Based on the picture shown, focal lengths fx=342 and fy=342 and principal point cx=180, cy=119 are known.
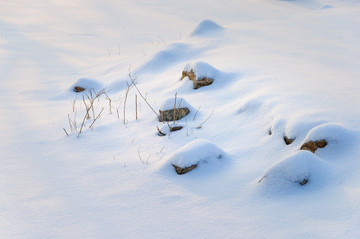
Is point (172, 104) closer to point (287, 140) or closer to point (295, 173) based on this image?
point (287, 140)

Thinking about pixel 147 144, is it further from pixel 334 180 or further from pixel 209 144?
pixel 334 180

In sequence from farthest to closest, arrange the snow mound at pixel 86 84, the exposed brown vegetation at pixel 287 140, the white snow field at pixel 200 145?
the snow mound at pixel 86 84 < the exposed brown vegetation at pixel 287 140 < the white snow field at pixel 200 145

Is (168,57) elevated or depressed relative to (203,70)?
depressed

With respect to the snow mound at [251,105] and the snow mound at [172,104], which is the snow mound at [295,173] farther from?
the snow mound at [172,104]

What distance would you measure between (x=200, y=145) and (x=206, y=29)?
13.2 ft

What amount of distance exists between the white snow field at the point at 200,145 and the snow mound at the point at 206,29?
0.19m

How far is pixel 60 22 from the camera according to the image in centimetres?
928

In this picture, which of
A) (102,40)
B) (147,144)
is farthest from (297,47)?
(102,40)

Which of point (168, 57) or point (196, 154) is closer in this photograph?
point (196, 154)

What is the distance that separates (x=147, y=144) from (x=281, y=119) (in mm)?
1029

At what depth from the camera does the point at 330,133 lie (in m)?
2.11

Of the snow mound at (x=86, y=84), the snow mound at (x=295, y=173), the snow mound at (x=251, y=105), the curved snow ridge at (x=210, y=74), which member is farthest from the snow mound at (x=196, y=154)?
the snow mound at (x=86, y=84)

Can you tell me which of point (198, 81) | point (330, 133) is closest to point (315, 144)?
point (330, 133)

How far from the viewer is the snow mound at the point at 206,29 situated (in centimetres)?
575
